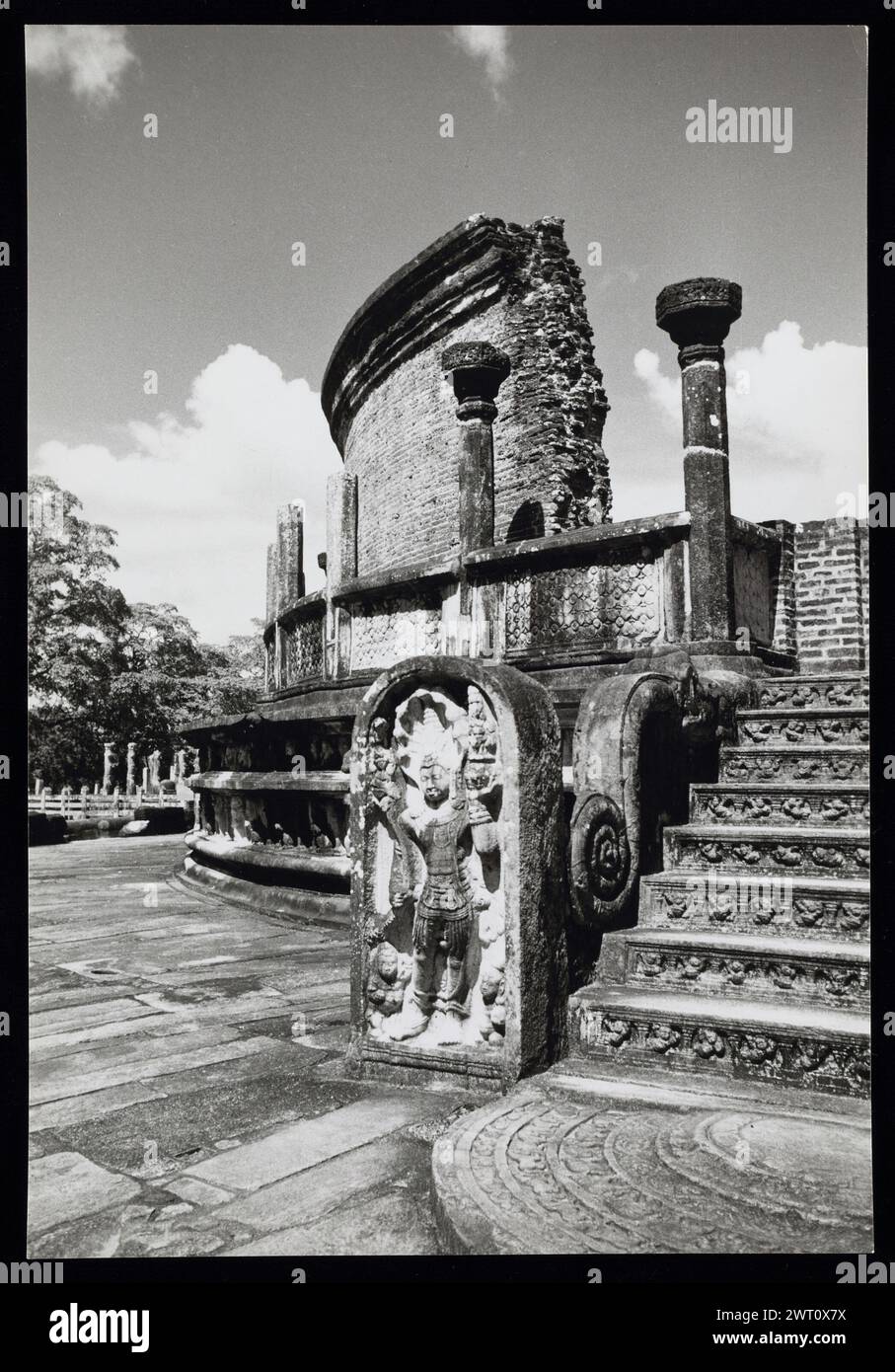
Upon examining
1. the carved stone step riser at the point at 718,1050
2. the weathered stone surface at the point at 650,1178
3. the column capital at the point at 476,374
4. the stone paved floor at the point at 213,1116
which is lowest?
the stone paved floor at the point at 213,1116

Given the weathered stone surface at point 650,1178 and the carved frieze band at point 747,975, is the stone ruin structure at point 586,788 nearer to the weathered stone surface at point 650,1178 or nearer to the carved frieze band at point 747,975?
the carved frieze band at point 747,975

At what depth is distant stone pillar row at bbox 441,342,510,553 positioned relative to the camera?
7965 millimetres

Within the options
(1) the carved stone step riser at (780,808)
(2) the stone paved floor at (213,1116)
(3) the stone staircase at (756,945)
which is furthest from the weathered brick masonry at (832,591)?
(2) the stone paved floor at (213,1116)

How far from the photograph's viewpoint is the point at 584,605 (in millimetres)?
6695

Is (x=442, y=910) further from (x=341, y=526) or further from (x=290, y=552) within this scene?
(x=290, y=552)

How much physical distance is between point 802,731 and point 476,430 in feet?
14.0

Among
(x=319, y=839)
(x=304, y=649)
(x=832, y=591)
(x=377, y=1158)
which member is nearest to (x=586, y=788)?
(x=377, y=1158)

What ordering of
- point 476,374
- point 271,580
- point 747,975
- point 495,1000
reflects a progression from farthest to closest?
point 271,580 → point 476,374 → point 747,975 → point 495,1000

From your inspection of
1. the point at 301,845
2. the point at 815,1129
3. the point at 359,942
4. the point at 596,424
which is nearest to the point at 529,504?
the point at 596,424

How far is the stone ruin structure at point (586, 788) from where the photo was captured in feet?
10.6

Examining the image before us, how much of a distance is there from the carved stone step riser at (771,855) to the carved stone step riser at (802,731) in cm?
86

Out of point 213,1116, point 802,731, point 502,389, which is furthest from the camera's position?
point 502,389

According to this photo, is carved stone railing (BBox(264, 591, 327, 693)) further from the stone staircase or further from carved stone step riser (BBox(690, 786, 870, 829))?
the stone staircase

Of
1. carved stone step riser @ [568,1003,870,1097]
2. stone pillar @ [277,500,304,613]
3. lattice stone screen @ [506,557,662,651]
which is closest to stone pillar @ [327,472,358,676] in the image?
lattice stone screen @ [506,557,662,651]
